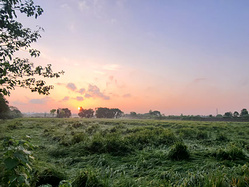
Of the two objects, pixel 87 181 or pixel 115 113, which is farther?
pixel 115 113

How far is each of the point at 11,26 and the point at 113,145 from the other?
18.0ft

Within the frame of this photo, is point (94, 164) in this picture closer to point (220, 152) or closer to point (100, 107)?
point (220, 152)

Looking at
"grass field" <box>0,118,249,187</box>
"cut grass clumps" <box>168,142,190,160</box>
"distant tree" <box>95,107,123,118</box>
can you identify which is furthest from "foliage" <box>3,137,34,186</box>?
"distant tree" <box>95,107,123,118</box>

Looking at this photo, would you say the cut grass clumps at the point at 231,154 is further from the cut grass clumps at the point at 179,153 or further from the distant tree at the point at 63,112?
the distant tree at the point at 63,112

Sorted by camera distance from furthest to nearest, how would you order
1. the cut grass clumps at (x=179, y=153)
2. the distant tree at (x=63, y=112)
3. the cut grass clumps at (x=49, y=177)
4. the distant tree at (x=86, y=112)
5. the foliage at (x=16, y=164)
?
the distant tree at (x=86, y=112) < the distant tree at (x=63, y=112) < the cut grass clumps at (x=179, y=153) < the cut grass clumps at (x=49, y=177) < the foliage at (x=16, y=164)

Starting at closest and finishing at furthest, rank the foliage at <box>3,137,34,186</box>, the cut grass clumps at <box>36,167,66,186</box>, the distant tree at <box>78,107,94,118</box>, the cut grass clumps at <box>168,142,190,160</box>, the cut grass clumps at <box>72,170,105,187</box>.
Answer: the foliage at <box>3,137,34,186</box>, the cut grass clumps at <box>72,170,105,187</box>, the cut grass clumps at <box>36,167,66,186</box>, the cut grass clumps at <box>168,142,190,160</box>, the distant tree at <box>78,107,94,118</box>

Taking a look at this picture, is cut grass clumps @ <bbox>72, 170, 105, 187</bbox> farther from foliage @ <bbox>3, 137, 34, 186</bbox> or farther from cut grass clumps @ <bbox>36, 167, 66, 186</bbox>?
foliage @ <bbox>3, 137, 34, 186</bbox>

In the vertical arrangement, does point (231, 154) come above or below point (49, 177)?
above

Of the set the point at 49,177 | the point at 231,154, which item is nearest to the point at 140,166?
the point at 49,177

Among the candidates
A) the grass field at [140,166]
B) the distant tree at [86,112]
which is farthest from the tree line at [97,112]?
the grass field at [140,166]

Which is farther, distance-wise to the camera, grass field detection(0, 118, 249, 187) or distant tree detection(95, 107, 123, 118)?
distant tree detection(95, 107, 123, 118)

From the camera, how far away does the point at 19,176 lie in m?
1.79

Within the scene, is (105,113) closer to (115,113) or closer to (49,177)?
(115,113)

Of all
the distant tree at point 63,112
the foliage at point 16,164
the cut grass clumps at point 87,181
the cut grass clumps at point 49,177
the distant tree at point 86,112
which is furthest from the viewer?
the distant tree at point 86,112
